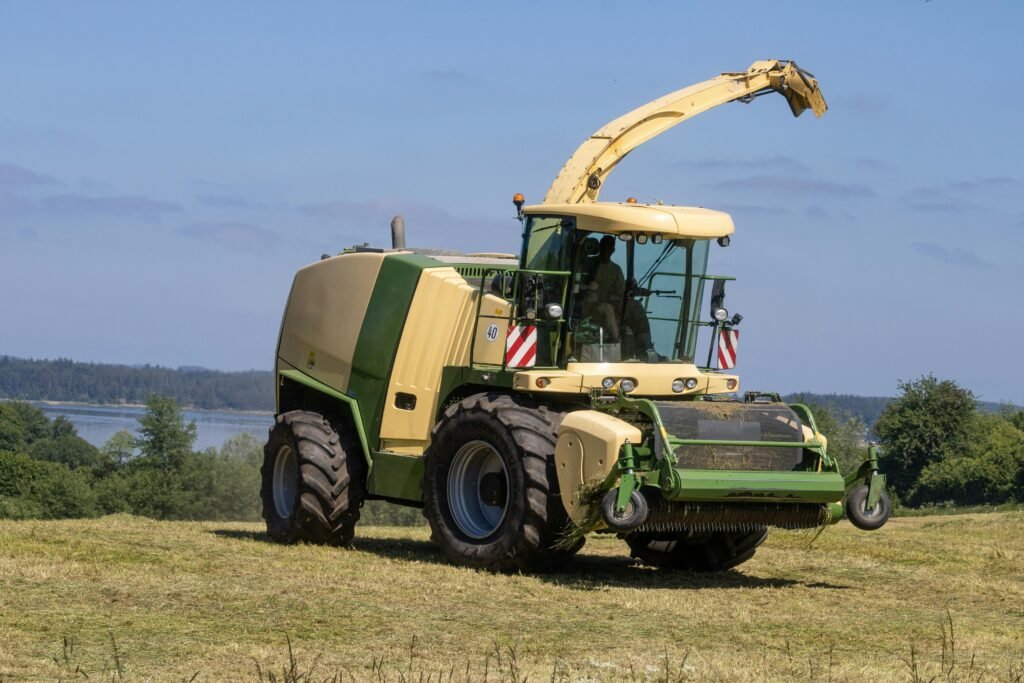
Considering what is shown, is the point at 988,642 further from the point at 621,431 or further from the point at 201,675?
the point at 201,675

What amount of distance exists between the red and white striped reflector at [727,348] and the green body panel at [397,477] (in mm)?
3346

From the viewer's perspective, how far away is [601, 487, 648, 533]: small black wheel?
40.7 ft

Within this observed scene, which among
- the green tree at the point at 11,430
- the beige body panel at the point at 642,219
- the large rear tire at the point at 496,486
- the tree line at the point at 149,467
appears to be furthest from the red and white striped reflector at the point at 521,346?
the green tree at the point at 11,430

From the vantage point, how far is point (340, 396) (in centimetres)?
1684

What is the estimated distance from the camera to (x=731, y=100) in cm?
1812

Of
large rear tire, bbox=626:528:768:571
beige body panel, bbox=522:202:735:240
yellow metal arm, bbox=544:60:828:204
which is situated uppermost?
yellow metal arm, bbox=544:60:828:204

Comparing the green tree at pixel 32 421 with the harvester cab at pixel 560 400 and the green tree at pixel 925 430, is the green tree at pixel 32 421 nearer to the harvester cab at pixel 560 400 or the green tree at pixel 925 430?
the green tree at pixel 925 430

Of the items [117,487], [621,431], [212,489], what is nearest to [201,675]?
[621,431]

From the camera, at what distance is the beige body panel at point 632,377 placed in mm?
14227

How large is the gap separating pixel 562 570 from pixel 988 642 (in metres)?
4.64

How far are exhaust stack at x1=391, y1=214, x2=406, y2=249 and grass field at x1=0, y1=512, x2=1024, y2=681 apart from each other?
145 inches

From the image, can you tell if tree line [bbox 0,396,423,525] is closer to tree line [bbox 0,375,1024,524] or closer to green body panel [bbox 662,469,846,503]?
tree line [bbox 0,375,1024,524]

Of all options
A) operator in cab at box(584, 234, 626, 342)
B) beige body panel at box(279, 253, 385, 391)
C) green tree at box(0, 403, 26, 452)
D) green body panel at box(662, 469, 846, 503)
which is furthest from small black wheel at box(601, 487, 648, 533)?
green tree at box(0, 403, 26, 452)

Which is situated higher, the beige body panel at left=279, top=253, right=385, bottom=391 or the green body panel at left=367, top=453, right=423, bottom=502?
the beige body panel at left=279, top=253, right=385, bottom=391
